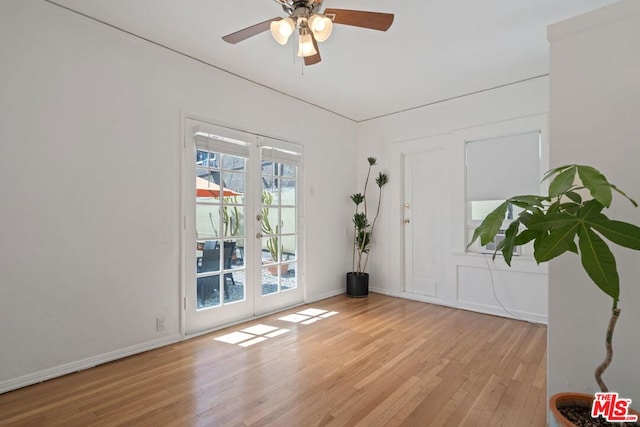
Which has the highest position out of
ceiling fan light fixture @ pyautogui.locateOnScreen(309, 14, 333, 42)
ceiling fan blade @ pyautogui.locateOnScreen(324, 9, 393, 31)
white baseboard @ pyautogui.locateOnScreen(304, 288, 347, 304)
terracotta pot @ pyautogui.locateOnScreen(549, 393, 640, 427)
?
ceiling fan blade @ pyautogui.locateOnScreen(324, 9, 393, 31)

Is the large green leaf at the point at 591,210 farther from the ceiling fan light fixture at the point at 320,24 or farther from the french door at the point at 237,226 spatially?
the french door at the point at 237,226

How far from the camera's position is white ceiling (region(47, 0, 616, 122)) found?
8.01ft

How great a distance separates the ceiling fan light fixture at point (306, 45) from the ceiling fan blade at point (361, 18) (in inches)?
7.5

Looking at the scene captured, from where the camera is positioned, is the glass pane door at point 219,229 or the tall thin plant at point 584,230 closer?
the tall thin plant at point 584,230

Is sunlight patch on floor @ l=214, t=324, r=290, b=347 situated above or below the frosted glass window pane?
below

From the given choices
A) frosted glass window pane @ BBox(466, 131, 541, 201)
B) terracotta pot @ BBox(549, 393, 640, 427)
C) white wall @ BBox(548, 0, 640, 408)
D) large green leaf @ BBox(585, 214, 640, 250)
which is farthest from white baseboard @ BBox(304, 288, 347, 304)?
large green leaf @ BBox(585, 214, 640, 250)

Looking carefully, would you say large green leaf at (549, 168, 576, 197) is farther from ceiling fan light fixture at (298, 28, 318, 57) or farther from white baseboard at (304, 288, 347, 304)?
white baseboard at (304, 288, 347, 304)

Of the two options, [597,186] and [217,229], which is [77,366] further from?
[597,186]

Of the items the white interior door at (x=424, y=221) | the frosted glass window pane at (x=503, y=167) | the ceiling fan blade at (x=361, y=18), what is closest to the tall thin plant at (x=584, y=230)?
the ceiling fan blade at (x=361, y=18)

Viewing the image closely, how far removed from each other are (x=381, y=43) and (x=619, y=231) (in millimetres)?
2439

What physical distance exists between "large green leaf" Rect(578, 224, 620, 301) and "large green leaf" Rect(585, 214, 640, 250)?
0.04 metres

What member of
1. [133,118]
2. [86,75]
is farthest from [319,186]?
[86,75]

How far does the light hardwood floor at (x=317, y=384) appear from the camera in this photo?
1.93m

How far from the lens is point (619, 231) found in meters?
1.20
